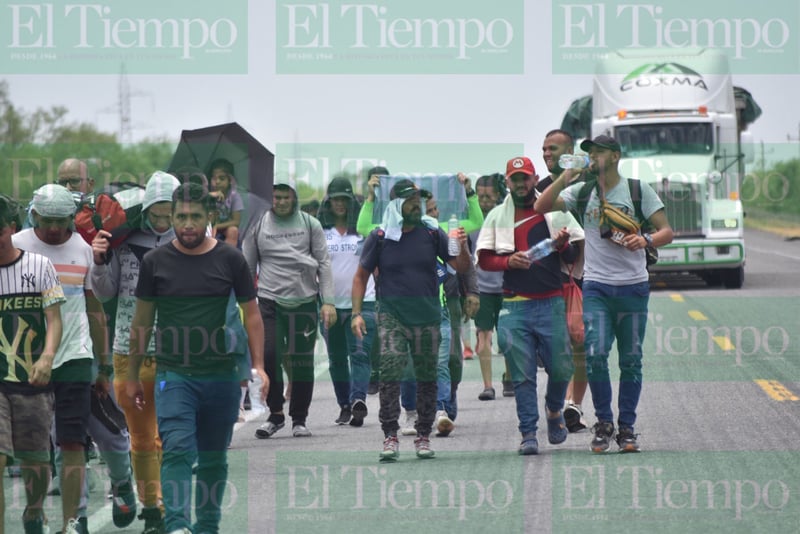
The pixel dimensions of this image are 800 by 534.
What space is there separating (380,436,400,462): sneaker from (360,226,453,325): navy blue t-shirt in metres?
0.89

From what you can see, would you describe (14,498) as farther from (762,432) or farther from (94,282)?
(762,432)

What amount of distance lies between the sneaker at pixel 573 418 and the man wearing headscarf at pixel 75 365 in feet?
14.3

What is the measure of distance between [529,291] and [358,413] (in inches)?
100

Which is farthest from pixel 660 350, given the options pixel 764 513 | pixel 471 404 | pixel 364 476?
pixel 764 513

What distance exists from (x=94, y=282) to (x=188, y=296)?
1580 mm

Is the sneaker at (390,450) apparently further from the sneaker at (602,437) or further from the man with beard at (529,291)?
the sneaker at (602,437)

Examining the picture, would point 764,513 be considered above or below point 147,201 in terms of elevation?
below

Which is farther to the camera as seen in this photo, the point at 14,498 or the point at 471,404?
the point at 471,404

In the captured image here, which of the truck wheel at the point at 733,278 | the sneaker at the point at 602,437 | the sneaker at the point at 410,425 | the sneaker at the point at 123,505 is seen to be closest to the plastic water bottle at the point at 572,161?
the sneaker at the point at 602,437

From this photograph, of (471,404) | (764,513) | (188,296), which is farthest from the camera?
(471,404)

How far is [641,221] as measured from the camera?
11.1 meters

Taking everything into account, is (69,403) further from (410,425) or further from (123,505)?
(410,425)

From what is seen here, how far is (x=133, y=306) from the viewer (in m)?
9.21

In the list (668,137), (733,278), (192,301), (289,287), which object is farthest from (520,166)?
(733,278)
